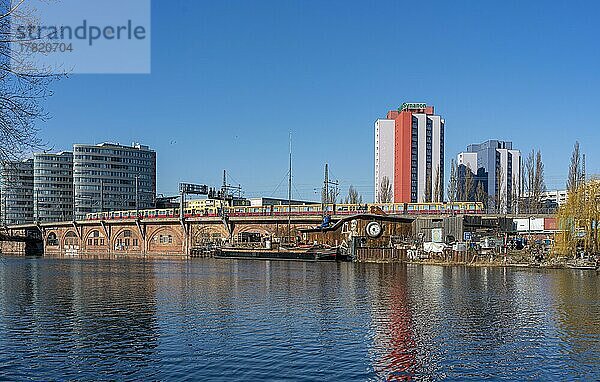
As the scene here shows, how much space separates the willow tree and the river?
29823 millimetres

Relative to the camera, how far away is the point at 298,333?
1067 inches

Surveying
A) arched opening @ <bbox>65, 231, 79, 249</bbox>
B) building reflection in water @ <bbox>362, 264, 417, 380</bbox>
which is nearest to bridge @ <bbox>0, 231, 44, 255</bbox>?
arched opening @ <bbox>65, 231, 79, 249</bbox>

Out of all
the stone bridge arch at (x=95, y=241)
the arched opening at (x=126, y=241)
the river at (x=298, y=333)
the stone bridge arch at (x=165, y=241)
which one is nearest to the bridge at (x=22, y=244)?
the stone bridge arch at (x=95, y=241)

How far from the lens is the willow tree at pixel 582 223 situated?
7481 cm

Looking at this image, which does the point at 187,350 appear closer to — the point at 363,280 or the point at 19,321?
the point at 19,321

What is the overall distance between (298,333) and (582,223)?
58.5 meters

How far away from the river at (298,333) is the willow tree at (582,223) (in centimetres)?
2982

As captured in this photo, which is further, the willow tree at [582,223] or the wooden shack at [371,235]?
the wooden shack at [371,235]

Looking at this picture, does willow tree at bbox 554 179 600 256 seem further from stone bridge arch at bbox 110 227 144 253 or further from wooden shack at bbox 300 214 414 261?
stone bridge arch at bbox 110 227 144 253

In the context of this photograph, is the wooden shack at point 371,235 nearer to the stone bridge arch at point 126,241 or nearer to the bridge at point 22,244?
the stone bridge arch at point 126,241

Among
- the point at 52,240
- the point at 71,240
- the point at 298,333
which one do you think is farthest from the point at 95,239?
the point at 298,333

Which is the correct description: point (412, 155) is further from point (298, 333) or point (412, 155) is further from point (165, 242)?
point (298, 333)

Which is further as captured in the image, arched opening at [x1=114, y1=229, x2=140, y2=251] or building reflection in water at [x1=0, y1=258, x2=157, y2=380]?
arched opening at [x1=114, y1=229, x2=140, y2=251]

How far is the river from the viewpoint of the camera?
20.7m
